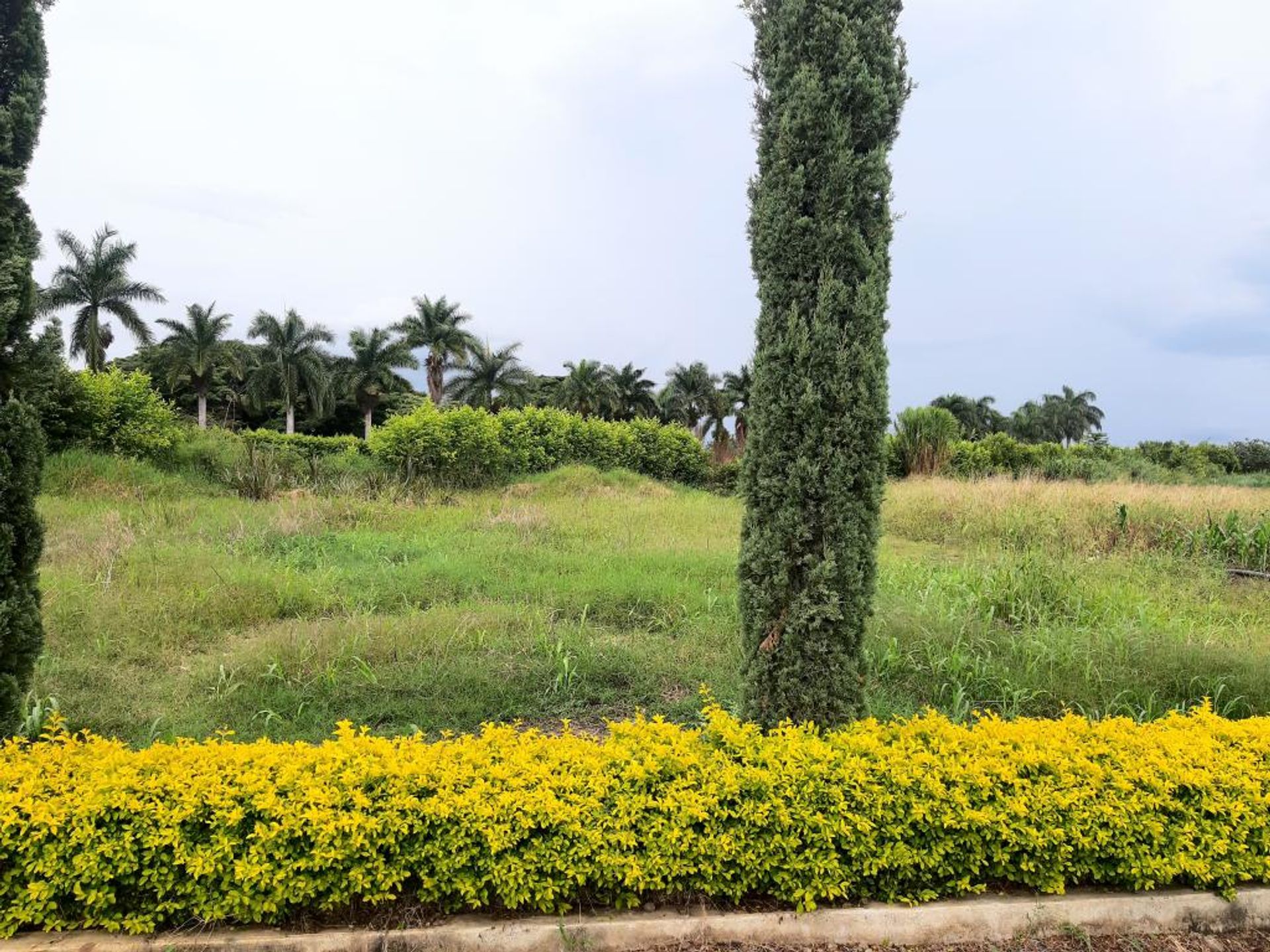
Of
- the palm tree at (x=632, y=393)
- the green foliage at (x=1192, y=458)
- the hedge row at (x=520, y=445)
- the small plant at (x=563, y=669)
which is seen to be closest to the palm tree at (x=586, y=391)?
the palm tree at (x=632, y=393)

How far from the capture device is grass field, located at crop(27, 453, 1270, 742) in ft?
15.1

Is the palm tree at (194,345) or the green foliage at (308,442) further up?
the palm tree at (194,345)

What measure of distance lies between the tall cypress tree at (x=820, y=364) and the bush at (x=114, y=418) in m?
14.7

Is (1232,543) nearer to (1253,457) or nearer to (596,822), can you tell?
(596,822)

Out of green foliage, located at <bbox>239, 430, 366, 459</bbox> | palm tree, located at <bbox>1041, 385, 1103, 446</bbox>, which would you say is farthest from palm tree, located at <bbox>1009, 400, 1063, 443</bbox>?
green foliage, located at <bbox>239, 430, 366, 459</bbox>

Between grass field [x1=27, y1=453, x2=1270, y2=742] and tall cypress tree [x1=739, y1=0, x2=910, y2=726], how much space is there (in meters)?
1.25

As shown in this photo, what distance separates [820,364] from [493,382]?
37702mm

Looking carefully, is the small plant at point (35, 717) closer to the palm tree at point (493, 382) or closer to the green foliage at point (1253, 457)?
the palm tree at point (493, 382)

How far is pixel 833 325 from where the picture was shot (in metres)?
3.18

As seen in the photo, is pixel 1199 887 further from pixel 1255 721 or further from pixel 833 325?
pixel 833 325

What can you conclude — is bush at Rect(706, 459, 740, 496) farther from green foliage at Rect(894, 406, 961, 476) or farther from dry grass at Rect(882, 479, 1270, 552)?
dry grass at Rect(882, 479, 1270, 552)

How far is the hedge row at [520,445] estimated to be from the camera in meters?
16.4

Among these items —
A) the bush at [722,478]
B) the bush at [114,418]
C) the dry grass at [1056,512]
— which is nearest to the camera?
the dry grass at [1056,512]

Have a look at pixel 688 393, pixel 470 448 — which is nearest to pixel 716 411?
pixel 688 393
